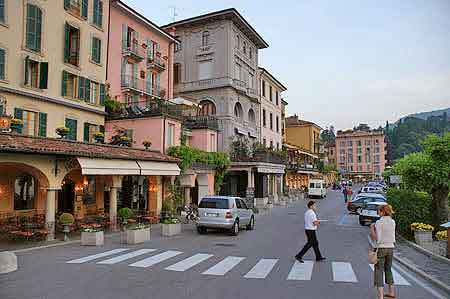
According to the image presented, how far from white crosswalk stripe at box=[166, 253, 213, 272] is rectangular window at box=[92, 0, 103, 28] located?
691 inches

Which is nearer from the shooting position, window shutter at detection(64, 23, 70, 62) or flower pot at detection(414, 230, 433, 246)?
flower pot at detection(414, 230, 433, 246)

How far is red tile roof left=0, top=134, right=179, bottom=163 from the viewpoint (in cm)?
Result: 1364

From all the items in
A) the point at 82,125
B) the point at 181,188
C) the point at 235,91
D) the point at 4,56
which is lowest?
the point at 181,188

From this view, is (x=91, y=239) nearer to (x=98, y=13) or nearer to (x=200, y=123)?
(x=98, y=13)

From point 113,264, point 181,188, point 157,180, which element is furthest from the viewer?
point 181,188

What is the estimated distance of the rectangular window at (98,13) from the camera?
79.8 ft

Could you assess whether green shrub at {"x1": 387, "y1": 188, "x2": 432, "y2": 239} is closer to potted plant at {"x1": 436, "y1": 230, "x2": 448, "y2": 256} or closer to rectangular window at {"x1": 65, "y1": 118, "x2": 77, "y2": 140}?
potted plant at {"x1": 436, "y1": 230, "x2": 448, "y2": 256}

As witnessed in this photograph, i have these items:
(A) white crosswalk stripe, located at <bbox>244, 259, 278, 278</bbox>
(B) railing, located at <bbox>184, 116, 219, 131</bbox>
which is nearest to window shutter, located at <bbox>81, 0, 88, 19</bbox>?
(B) railing, located at <bbox>184, 116, 219, 131</bbox>

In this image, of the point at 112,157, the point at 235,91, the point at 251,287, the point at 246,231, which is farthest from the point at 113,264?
the point at 235,91

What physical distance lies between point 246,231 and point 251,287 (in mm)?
11972

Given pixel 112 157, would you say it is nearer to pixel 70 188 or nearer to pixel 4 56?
pixel 70 188

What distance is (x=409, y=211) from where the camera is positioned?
56.6 feet

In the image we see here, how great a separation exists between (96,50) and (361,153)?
417 ft

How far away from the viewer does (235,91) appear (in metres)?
40.0
